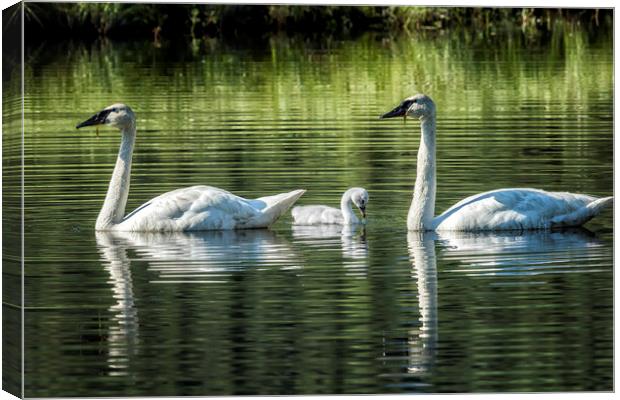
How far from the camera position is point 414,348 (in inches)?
506

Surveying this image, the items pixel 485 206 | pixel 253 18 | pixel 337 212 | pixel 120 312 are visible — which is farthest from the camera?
pixel 253 18

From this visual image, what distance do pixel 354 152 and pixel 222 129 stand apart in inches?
109

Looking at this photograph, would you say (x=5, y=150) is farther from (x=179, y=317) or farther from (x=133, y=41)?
(x=133, y=41)

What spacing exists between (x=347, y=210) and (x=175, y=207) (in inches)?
64.2

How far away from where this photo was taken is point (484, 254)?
1588cm

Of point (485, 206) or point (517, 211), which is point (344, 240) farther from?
point (517, 211)

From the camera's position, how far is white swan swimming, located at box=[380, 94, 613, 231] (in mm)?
17172

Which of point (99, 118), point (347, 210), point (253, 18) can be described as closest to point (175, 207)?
point (99, 118)

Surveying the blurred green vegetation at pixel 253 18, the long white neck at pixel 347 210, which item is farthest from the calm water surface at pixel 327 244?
the blurred green vegetation at pixel 253 18

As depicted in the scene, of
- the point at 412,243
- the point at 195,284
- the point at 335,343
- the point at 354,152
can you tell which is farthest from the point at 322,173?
the point at 335,343

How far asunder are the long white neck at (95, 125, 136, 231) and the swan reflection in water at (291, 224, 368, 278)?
1621 mm

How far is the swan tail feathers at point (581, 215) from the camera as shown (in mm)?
17328

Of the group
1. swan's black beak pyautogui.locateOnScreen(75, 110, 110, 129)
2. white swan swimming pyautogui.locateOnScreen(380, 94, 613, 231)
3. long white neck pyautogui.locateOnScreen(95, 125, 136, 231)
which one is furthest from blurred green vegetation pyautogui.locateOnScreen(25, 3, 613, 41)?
long white neck pyautogui.locateOnScreen(95, 125, 136, 231)

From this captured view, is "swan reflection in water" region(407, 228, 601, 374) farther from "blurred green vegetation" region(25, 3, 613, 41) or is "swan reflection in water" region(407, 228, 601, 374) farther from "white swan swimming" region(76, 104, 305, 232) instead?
"blurred green vegetation" region(25, 3, 613, 41)
